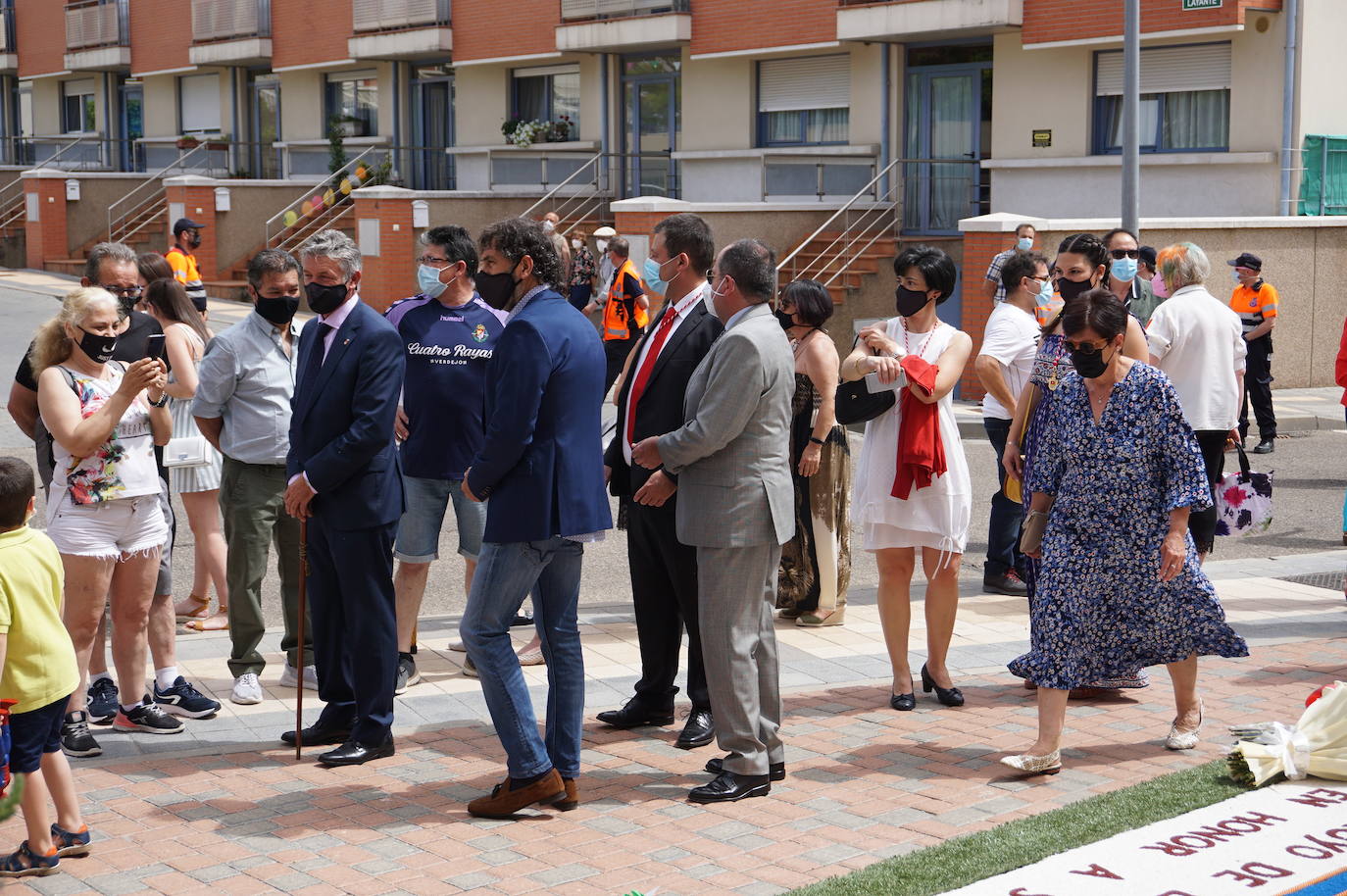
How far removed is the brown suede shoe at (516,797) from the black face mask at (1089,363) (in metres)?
2.50

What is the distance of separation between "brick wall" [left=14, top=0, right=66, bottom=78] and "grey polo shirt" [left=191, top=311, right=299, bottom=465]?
135ft

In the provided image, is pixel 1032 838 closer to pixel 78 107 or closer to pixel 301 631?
pixel 301 631

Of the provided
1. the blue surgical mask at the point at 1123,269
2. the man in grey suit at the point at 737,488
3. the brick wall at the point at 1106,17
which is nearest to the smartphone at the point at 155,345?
the man in grey suit at the point at 737,488

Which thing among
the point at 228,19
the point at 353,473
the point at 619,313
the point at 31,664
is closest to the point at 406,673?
the point at 353,473

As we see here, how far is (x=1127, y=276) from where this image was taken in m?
11.6

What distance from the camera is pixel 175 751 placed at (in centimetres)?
639

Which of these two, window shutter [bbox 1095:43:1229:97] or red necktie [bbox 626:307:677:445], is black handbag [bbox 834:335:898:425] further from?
window shutter [bbox 1095:43:1229:97]

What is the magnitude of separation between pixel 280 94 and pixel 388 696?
33.9 m

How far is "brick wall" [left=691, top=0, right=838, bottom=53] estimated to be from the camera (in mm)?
25797

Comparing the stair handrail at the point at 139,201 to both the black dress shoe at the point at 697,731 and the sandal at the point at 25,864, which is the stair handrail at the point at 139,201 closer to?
the black dress shoe at the point at 697,731

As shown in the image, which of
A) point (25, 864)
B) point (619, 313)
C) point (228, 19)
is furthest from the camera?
point (228, 19)

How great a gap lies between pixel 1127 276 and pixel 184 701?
761 centimetres

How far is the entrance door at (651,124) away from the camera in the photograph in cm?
2955

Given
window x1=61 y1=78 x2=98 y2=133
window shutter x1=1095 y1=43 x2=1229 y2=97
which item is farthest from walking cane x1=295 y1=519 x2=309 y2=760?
window x1=61 y1=78 x2=98 y2=133
